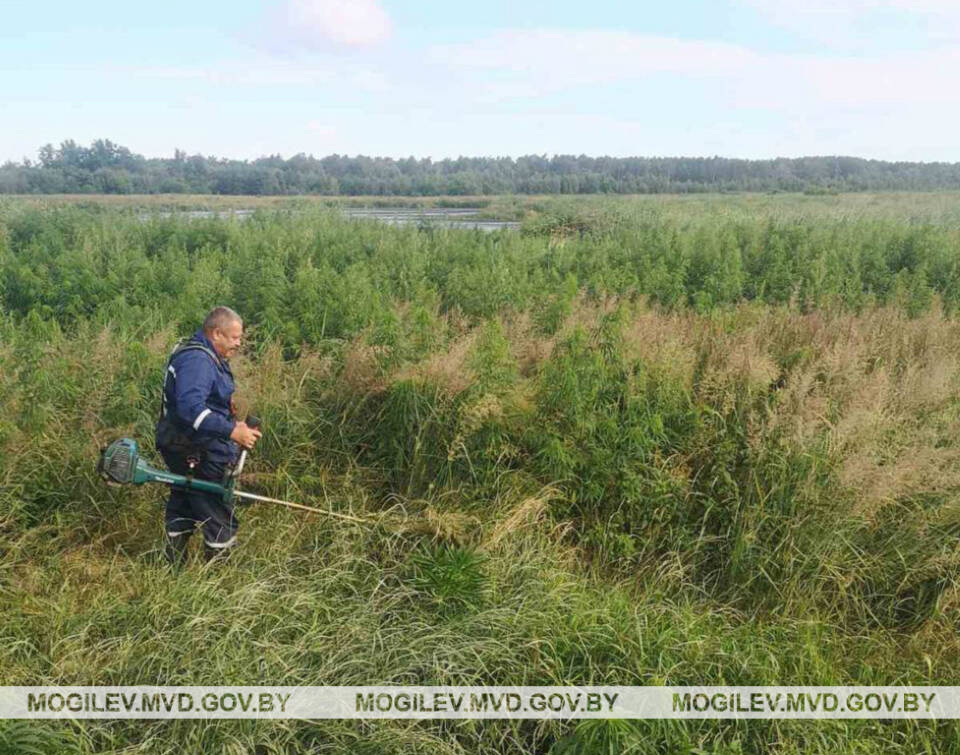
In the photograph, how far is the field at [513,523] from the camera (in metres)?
3.94

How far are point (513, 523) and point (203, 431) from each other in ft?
6.61

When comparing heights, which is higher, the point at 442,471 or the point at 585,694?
the point at 442,471

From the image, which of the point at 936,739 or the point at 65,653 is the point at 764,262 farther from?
the point at 65,653

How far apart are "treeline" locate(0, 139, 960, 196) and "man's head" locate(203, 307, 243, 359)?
59.4 metres

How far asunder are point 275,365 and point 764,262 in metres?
8.97

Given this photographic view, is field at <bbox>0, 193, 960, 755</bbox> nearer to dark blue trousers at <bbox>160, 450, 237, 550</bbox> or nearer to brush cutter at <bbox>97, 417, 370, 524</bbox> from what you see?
dark blue trousers at <bbox>160, 450, 237, 550</bbox>

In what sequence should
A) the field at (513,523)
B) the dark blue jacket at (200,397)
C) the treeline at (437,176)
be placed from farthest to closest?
the treeline at (437,176) < the dark blue jacket at (200,397) < the field at (513,523)

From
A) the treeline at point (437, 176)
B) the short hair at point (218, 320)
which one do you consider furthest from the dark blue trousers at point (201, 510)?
the treeline at point (437, 176)

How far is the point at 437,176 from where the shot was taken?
7700 cm

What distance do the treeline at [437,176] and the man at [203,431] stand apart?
195 feet

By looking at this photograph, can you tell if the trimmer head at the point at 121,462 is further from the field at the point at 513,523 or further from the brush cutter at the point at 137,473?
the field at the point at 513,523

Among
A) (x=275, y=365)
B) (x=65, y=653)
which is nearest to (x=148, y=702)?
(x=65, y=653)

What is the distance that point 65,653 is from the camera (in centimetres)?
408

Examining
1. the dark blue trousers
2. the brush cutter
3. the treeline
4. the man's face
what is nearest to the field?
the dark blue trousers
